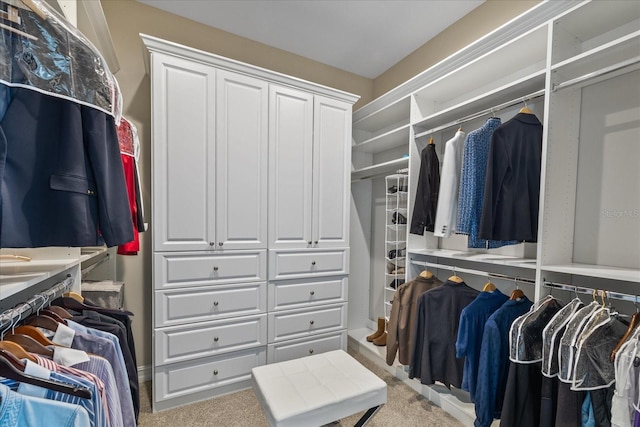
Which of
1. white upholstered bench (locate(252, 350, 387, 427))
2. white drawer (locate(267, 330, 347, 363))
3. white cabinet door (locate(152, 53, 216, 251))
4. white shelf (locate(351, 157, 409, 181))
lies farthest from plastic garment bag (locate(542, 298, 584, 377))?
white cabinet door (locate(152, 53, 216, 251))

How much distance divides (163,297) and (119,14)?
2.17 meters

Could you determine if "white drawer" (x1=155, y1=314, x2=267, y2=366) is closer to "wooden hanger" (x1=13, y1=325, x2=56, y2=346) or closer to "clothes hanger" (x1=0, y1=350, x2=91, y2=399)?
"wooden hanger" (x1=13, y1=325, x2=56, y2=346)

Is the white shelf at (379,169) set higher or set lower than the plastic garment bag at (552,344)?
higher

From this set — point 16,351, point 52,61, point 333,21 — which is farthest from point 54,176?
point 333,21

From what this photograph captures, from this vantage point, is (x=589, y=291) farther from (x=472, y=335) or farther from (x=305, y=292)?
(x=305, y=292)

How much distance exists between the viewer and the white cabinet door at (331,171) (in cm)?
230

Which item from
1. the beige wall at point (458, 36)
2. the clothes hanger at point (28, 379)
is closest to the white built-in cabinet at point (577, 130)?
the beige wall at point (458, 36)

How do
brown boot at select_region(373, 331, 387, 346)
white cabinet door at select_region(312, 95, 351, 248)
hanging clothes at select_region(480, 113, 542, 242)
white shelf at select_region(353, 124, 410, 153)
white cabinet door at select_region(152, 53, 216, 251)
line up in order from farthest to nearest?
brown boot at select_region(373, 331, 387, 346) < white shelf at select_region(353, 124, 410, 153) < white cabinet door at select_region(312, 95, 351, 248) < white cabinet door at select_region(152, 53, 216, 251) < hanging clothes at select_region(480, 113, 542, 242)

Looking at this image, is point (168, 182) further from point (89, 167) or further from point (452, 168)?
point (452, 168)

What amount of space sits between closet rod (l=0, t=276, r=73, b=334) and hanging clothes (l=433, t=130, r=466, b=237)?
2012 mm

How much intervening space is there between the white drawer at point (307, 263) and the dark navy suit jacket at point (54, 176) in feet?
4.53

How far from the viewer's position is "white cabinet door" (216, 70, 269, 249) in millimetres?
1942

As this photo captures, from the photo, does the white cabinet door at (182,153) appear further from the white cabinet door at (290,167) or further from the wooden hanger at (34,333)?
the wooden hanger at (34,333)

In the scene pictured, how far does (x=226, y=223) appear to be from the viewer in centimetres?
196
